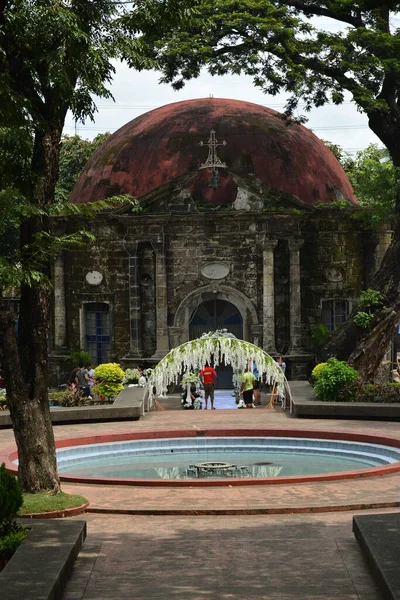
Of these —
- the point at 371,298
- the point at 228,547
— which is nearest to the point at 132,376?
the point at 371,298

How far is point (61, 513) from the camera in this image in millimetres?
14164

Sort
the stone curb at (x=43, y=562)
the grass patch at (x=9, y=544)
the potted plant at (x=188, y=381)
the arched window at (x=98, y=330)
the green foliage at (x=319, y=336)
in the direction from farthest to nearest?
the arched window at (x=98, y=330) → the green foliage at (x=319, y=336) → the potted plant at (x=188, y=381) → the grass patch at (x=9, y=544) → the stone curb at (x=43, y=562)

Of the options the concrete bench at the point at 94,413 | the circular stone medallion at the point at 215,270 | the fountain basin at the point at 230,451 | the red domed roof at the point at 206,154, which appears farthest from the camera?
the red domed roof at the point at 206,154

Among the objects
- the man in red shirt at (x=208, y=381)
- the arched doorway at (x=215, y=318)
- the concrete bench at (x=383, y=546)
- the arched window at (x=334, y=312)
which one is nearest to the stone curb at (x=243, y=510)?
the concrete bench at (x=383, y=546)

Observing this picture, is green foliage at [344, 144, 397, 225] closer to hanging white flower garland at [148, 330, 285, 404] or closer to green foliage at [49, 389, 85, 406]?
hanging white flower garland at [148, 330, 285, 404]

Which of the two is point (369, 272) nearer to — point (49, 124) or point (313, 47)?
point (313, 47)

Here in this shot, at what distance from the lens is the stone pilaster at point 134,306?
3281cm

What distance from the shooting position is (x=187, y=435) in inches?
864

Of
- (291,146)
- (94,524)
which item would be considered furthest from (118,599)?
(291,146)

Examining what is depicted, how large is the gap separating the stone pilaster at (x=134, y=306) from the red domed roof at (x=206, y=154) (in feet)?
7.44

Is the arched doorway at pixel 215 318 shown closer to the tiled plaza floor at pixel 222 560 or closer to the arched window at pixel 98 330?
Answer: the arched window at pixel 98 330

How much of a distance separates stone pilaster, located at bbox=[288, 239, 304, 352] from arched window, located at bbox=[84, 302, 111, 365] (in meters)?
5.69

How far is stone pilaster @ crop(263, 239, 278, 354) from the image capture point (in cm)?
3225

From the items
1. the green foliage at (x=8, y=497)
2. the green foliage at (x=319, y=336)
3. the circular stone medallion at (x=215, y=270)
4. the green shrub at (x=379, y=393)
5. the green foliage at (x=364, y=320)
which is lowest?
the green foliage at (x=8, y=497)
